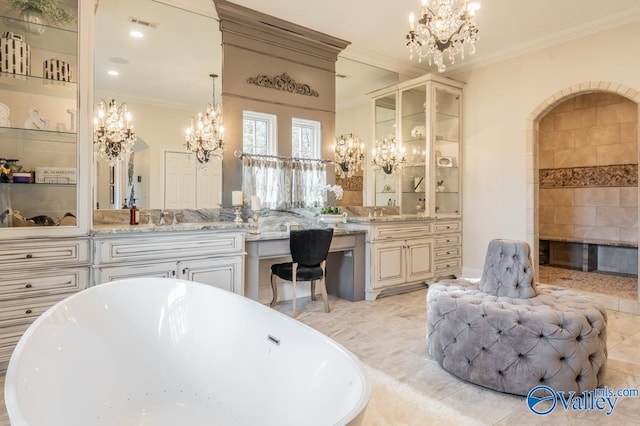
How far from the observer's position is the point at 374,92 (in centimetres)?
520

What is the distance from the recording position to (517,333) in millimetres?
2133

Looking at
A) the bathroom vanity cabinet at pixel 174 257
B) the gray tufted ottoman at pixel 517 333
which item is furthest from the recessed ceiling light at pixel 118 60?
the gray tufted ottoman at pixel 517 333

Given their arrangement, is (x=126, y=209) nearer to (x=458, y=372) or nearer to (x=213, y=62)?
(x=213, y=62)

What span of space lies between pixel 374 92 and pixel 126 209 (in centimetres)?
353

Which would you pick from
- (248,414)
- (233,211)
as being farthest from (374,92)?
(248,414)

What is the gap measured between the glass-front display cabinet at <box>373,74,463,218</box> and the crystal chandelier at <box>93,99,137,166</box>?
3.06 meters

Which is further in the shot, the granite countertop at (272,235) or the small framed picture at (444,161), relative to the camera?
the small framed picture at (444,161)

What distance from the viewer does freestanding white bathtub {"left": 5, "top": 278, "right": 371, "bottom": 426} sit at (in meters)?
1.42

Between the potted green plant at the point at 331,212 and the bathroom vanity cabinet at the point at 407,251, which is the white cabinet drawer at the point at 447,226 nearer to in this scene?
the bathroom vanity cabinet at the point at 407,251

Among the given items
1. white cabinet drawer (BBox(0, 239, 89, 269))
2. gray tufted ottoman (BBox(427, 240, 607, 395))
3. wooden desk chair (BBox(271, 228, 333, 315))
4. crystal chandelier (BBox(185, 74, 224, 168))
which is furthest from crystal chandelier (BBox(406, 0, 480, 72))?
white cabinet drawer (BBox(0, 239, 89, 269))

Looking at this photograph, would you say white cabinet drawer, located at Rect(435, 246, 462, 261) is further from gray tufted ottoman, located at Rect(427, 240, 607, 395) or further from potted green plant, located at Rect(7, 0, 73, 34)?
potted green plant, located at Rect(7, 0, 73, 34)

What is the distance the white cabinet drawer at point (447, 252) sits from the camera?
5051 millimetres

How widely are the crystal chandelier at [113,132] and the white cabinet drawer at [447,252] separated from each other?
3.87 metres

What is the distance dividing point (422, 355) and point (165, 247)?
85.8 inches
